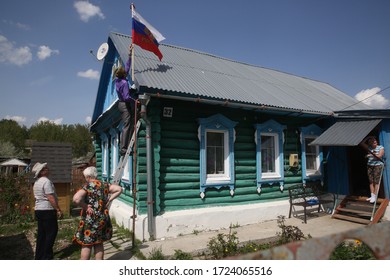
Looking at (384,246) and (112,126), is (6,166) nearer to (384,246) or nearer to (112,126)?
(112,126)

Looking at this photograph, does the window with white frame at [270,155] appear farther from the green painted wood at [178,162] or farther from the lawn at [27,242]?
the lawn at [27,242]

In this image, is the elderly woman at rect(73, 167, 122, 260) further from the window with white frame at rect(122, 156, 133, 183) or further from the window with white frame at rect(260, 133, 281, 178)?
the window with white frame at rect(260, 133, 281, 178)

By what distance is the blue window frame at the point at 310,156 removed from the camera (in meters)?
8.50

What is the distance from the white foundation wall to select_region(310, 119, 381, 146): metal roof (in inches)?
86.6

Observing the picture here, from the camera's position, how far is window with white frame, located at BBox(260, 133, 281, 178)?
7871mm

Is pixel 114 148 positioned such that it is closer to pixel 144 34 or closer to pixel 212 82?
pixel 212 82

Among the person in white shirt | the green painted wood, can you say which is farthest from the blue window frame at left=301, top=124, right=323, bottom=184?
the person in white shirt

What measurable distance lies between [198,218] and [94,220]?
2969 millimetres

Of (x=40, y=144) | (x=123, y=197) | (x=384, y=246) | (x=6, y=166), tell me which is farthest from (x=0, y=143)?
(x=384, y=246)

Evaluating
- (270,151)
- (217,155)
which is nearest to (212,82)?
(217,155)

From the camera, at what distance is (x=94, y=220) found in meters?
3.82

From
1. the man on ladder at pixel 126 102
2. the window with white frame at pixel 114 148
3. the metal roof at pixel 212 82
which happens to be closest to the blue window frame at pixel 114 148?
the window with white frame at pixel 114 148

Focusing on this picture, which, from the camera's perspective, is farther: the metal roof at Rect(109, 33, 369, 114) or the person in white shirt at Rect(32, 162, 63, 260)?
the metal roof at Rect(109, 33, 369, 114)
